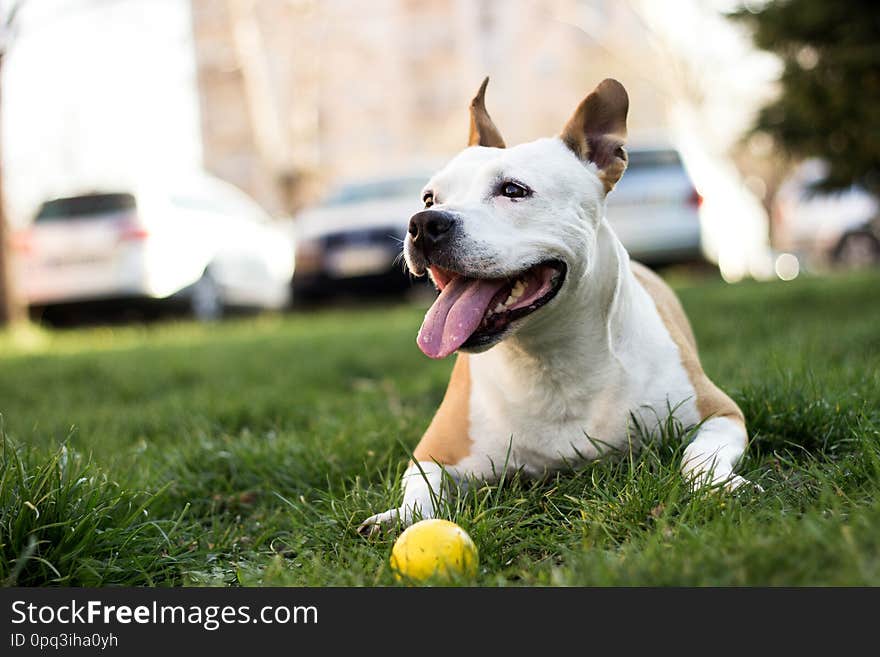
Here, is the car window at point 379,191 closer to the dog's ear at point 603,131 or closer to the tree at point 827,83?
the tree at point 827,83

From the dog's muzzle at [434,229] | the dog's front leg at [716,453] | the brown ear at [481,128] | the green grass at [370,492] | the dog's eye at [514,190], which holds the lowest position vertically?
the green grass at [370,492]

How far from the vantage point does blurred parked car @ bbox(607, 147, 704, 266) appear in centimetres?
1009

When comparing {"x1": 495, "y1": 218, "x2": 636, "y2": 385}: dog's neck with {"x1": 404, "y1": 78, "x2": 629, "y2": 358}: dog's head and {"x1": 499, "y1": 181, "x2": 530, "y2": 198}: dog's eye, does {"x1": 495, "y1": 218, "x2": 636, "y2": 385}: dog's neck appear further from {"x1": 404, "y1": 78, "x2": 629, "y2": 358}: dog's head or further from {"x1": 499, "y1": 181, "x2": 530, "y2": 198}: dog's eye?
{"x1": 499, "y1": 181, "x2": 530, "y2": 198}: dog's eye

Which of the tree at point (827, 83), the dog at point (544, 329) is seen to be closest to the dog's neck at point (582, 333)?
the dog at point (544, 329)

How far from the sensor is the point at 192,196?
1087cm

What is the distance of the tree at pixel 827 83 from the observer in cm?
674

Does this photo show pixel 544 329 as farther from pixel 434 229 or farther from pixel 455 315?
pixel 434 229

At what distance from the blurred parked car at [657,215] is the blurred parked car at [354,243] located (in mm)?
2270

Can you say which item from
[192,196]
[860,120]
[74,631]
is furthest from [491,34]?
[74,631]

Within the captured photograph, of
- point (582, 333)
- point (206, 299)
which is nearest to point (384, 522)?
point (582, 333)

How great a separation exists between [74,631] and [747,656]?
1475mm

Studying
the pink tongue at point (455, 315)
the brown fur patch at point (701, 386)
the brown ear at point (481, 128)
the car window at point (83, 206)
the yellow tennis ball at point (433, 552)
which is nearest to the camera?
the yellow tennis ball at point (433, 552)

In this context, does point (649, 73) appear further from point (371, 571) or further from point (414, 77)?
point (371, 571)

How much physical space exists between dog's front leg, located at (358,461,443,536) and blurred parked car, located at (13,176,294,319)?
7.52 meters
